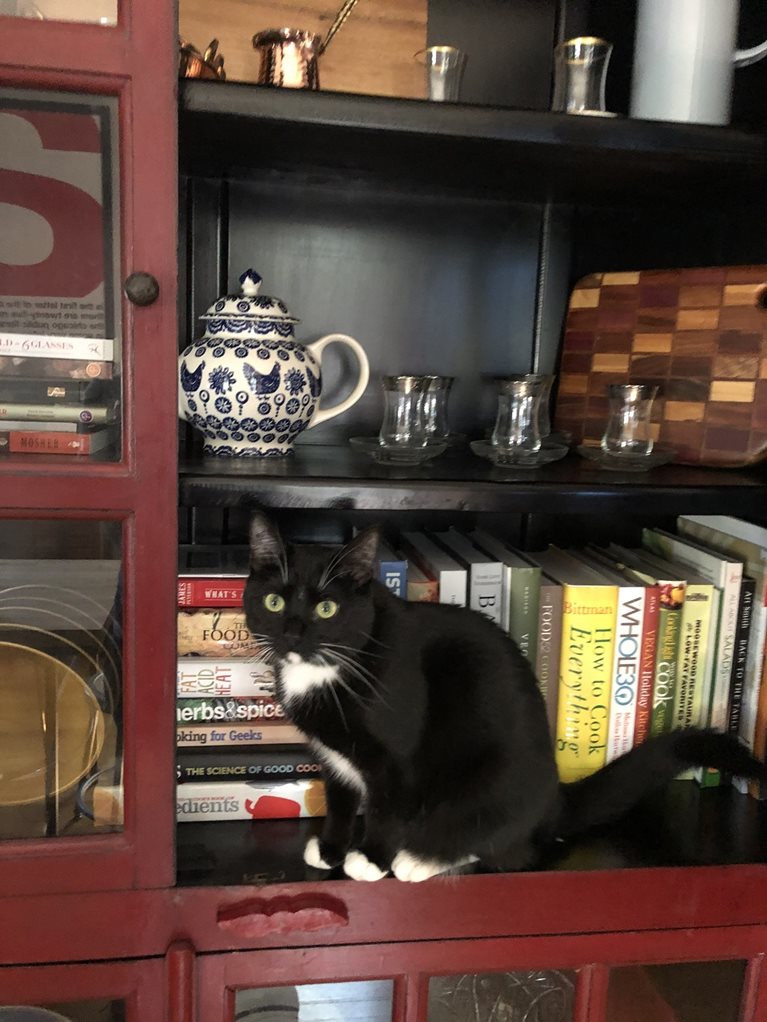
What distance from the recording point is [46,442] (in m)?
0.74

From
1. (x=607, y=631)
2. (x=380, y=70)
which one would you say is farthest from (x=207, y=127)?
(x=607, y=631)

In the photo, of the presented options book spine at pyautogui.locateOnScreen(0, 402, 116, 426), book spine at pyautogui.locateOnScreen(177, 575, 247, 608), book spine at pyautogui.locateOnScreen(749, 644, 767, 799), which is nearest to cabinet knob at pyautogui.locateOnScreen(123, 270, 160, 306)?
book spine at pyautogui.locateOnScreen(0, 402, 116, 426)

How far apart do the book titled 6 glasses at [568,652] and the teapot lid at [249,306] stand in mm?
279

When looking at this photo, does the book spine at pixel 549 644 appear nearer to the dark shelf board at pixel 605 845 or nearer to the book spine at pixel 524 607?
the book spine at pixel 524 607

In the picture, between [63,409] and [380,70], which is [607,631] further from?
[380,70]

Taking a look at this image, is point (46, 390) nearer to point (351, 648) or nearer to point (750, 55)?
point (351, 648)

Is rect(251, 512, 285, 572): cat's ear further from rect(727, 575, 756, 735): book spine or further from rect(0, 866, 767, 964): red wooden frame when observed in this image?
rect(727, 575, 756, 735): book spine

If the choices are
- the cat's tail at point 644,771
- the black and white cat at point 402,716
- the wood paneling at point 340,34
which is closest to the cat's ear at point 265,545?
the black and white cat at point 402,716

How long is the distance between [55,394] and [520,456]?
49cm

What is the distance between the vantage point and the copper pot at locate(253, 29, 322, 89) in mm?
840

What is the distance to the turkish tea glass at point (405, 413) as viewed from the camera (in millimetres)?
940

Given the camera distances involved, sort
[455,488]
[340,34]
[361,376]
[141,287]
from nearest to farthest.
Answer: [141,287]
[455,488]
[361,376]
[340,34]

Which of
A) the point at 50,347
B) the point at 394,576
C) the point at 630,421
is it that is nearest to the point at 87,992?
the point at 394,576

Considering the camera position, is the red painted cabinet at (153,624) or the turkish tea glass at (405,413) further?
the turkish tea glass at (405,413)
